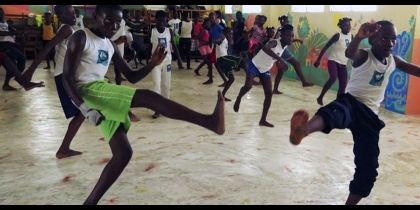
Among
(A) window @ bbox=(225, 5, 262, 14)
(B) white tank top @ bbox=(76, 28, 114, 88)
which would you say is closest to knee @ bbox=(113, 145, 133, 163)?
(B) white tank top @ bbox=(76, 28, 114, 88)

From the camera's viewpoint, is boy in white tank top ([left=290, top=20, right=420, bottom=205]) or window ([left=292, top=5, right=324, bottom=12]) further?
window ([left=292, top=5, right=324, bottom=12])

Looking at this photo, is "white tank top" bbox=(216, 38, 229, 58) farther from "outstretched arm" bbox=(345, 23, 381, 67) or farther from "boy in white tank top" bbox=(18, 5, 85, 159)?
"outstretched arm" bbox=(345, 23, 381, 67)

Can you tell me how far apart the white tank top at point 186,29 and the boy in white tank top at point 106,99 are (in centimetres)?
853

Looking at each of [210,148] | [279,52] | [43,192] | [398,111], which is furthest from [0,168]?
[398,111]

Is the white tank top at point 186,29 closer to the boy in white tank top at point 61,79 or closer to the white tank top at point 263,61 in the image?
the white tank top at point 263,61

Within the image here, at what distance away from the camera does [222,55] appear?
7398mm

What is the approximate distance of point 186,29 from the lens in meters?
11.3

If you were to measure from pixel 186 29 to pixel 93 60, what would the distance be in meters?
8.78

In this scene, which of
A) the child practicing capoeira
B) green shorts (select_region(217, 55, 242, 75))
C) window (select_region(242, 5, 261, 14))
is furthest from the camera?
window (select_region(242, 5, 261, 14))

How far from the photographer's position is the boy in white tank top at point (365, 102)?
8.02ft

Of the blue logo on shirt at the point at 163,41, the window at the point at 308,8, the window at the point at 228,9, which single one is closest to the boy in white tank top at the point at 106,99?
the blue logo on shirt at the point at 163,41

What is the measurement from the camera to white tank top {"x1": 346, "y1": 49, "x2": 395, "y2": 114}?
2.57 m

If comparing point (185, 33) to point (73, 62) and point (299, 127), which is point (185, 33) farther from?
point (299, 127)

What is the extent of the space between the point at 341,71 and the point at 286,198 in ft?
12.6
